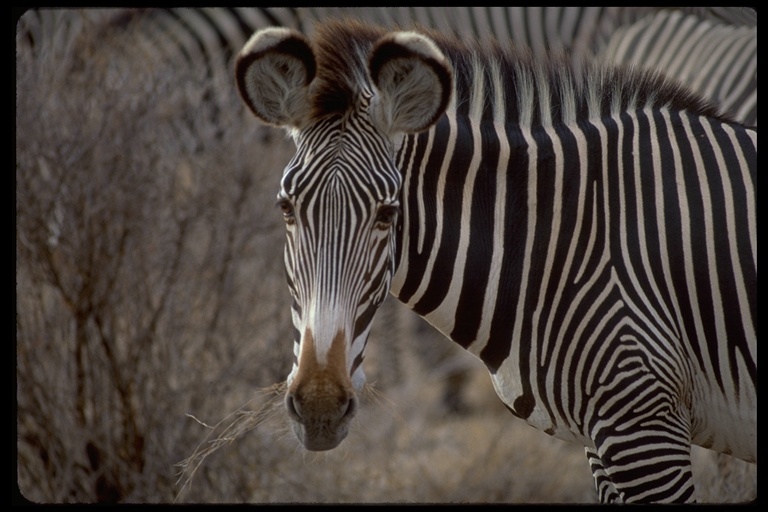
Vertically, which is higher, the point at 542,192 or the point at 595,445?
the point at 542,192

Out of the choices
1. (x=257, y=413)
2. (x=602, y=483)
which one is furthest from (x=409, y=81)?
(x=602, y=483)

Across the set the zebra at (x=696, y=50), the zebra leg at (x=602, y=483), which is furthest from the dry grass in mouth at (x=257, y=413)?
the zebra at (x=696, y=50)

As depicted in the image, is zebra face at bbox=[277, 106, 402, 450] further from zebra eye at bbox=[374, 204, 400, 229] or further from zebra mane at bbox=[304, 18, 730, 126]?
zebra mane at bbox=[304, 18, 730, 126]

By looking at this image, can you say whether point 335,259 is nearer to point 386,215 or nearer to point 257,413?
point 386,215

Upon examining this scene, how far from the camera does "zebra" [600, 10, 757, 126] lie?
25.0ft

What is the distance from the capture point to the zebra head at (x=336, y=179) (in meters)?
3.01

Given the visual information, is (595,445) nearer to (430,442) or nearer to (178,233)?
(178,233)

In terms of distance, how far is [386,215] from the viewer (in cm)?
320

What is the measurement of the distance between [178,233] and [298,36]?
9.69 ft

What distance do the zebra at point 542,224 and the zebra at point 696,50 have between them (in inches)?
169

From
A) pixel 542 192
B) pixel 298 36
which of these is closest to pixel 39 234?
pixel 298 36

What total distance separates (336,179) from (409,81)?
17.1 inches

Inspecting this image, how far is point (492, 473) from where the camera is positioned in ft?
22.2

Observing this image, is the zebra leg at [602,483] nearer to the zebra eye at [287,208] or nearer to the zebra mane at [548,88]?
the zebra mane at [548,88]
